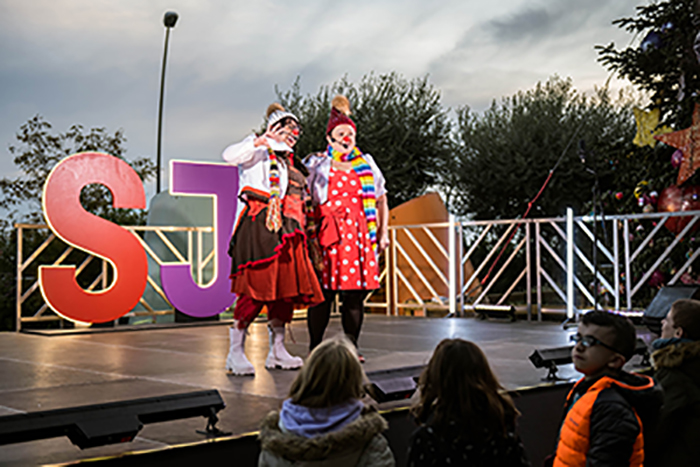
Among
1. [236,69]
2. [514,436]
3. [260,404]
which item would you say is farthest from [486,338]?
[236,69]

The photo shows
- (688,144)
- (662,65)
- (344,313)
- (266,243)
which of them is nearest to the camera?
(266,243)

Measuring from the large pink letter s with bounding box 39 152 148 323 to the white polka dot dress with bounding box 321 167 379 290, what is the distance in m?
2.77

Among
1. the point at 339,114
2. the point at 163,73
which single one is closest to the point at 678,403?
the point at 339,114

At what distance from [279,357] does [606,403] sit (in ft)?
6.87

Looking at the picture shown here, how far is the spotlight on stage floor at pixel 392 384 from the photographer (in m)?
2.55

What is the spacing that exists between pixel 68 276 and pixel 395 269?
3587mm

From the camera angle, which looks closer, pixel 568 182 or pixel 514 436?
pixel 514 436

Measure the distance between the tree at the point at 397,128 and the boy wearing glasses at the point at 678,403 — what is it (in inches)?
514

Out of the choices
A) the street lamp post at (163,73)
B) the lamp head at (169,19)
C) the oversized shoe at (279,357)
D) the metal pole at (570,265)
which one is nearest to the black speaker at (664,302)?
the metal pole at (570,265)

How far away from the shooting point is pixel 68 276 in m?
5.61

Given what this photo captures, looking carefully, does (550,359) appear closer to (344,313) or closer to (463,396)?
(344,313)

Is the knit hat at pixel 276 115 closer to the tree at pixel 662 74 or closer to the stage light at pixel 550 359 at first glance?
the stage light at pixel 550 359

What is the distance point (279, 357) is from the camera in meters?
3.56

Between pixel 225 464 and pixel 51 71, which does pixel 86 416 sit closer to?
pixel 225 464
